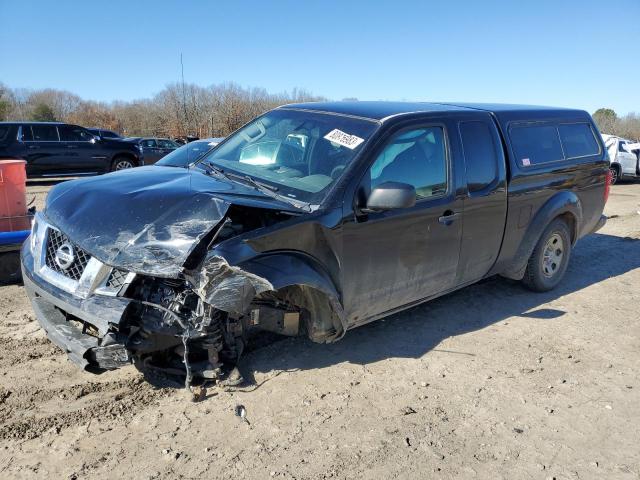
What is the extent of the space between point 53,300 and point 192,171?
4.88 ft

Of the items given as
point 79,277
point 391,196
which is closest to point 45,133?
point 79,277

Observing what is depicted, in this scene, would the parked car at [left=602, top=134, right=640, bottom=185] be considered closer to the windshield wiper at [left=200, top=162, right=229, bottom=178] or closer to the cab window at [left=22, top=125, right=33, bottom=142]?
the windshield wiper at [left=200, top=162, right=229, bottom=178]

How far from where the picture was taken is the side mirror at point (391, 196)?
135 inches

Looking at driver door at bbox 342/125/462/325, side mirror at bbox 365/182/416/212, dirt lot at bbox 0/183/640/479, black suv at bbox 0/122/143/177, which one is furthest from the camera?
black suv at bbox 0/122/143/177

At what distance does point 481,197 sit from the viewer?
14.6ft

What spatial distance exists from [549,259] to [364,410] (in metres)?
3.40

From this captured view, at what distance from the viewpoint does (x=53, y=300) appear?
3.18m

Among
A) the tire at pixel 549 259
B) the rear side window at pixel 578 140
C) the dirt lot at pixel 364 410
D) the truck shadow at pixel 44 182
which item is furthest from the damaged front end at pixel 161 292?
the truck shadow at pixel 44 182

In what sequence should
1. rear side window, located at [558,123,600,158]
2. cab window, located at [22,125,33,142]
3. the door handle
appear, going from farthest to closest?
1. cab window, located at [22,125,33,142]
2. rear side window, located at [558,123,600,158]
3. the door handle

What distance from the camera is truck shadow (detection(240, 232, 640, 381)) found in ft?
13.1

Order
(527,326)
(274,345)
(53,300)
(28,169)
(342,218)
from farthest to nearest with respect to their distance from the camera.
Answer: (28,169) < (527,326) < (274,345) < (342,218) < (53,300)

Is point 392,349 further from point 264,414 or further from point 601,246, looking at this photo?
point 601,246

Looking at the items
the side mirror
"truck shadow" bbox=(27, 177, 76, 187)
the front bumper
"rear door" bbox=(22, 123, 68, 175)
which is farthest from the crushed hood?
"truck shadow" bbox=(27, 177, 76, 187)

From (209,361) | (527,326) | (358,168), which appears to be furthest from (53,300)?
(527,326)
